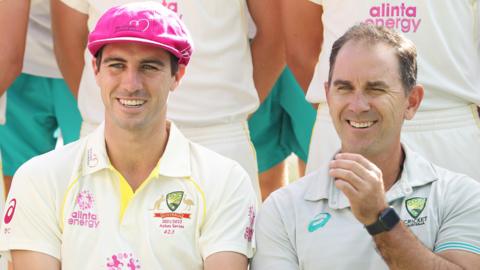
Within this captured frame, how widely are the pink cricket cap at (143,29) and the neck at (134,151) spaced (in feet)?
1.11

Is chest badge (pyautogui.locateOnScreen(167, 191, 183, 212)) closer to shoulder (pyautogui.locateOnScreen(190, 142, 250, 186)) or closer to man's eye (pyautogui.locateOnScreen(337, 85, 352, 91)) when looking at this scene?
shoulder (pyautogui.locateOnScreen(190, 142, 250, 186))

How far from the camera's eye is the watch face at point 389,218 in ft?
13.9

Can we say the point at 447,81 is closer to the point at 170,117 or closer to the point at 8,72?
the point at 170,117

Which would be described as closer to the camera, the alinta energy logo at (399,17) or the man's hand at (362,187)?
the man's hand at (362,187)

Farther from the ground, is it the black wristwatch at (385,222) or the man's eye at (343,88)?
the man's eye at (343,88)

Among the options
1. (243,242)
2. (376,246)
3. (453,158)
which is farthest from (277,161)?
(376,246)

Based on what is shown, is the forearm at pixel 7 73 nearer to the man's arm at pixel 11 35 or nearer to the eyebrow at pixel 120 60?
the man's arm at pixel 11 35

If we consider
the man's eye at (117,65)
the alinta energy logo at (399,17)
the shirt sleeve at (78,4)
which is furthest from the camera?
the shirt sleeve at (78,4)

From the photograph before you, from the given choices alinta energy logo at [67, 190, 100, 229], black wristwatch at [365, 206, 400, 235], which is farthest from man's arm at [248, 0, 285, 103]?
black wristwatch at [365, 206, 400, 235]

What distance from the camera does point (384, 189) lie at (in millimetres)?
4527

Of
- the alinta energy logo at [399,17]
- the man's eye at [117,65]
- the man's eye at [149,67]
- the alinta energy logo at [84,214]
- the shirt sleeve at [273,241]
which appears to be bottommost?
the shirt sleeve at [273,241]

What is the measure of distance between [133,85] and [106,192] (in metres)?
0.44

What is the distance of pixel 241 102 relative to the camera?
5.91m

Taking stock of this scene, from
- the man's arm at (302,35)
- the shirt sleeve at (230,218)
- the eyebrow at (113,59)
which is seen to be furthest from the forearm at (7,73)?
the shirt sleeve at (230,218)
